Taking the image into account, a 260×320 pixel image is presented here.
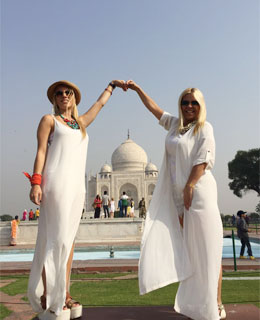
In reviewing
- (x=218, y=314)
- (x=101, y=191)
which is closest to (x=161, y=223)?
(x=218, y=314)

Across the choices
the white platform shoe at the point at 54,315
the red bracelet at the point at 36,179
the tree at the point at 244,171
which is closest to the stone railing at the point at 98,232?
the white platform shoe at the point at 54,315

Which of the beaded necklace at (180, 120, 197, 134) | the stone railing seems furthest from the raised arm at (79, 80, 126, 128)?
the stone railing

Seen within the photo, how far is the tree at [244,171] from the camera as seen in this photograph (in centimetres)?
3644

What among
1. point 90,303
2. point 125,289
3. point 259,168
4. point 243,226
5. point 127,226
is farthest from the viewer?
point 259,168

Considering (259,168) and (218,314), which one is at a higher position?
(259,168)

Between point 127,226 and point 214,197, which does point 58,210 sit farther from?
point 127,226

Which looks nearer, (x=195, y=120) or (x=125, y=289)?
(x=195, y=120)

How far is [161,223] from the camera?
2414 mm

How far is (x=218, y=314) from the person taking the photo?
2.07 m

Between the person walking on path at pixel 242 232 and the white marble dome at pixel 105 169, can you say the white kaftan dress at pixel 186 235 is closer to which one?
the person walking on path at pixel 242 232

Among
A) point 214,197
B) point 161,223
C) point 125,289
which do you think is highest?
point 214,197

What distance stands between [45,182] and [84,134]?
476 mm

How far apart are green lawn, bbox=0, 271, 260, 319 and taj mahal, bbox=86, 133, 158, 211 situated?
115 ft

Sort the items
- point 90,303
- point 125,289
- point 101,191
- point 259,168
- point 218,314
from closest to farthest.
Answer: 1. point 218,314
2. point 90,303
3. point 125,289
4. point 259,168
5. point 101,191
